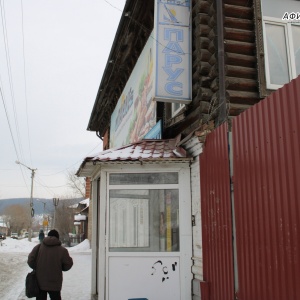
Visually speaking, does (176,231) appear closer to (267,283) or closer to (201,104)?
(201,104)

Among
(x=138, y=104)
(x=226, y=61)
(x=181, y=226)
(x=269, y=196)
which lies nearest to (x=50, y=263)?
(x=181, y=226)

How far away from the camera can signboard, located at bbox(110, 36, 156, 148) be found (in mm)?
9633

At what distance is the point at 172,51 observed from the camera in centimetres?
702

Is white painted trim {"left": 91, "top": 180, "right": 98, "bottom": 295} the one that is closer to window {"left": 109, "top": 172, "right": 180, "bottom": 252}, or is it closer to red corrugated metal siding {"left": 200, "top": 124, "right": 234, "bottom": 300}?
window {"left": 109, "top": 172, "right": 180, "bottom": 252}

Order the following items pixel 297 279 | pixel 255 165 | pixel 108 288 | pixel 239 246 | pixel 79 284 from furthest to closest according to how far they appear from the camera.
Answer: pixel 79 284
pixel 108 288
pixel 239 246
pixel 255 165
pixel 297 279

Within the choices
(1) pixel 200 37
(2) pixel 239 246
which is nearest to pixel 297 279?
(2) pixel 239 246

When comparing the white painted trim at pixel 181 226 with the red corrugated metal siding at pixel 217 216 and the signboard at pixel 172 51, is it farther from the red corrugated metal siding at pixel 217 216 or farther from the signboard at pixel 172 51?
the signboard at pixel 172 51

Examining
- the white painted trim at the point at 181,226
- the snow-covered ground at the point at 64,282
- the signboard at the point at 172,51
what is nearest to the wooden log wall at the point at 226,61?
the signboard at the point at 172,51

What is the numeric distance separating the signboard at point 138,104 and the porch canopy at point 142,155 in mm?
1717

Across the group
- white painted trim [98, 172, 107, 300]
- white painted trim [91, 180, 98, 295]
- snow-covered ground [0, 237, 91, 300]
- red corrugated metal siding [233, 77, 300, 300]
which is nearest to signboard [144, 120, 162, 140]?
white painted trim [91, 180, 98, 295]

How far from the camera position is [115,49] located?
39.4ft

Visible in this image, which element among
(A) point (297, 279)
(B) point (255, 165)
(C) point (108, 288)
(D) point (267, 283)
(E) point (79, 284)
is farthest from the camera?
(E) point (79, 284)

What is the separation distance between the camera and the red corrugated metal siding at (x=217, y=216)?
17.3 feet

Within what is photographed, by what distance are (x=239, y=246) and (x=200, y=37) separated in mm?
3678
